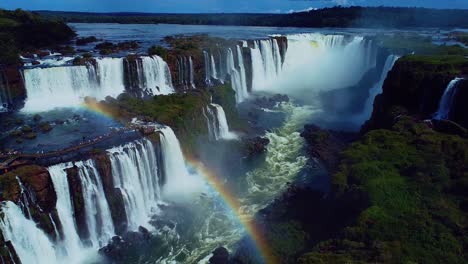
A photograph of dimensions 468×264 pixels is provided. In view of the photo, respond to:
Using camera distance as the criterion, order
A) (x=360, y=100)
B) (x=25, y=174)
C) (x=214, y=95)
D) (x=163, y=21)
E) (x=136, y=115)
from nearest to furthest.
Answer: (x=25, y=174), (x=136, y=115), (x=214, y=95), (x=360, y=100), (x=163, y=21)

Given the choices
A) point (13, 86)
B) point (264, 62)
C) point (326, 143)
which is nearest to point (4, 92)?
point (13, 86)

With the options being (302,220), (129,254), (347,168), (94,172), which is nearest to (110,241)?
(129,254)

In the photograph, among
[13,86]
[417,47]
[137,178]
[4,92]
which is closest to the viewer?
[137,178]

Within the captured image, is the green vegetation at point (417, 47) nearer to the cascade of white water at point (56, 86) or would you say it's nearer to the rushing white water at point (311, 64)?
the rushing white water at point (311, 64)

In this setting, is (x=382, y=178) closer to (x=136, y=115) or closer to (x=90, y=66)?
(x=136, y=115)

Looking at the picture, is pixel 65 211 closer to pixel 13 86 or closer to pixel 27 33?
pixel 13 86
